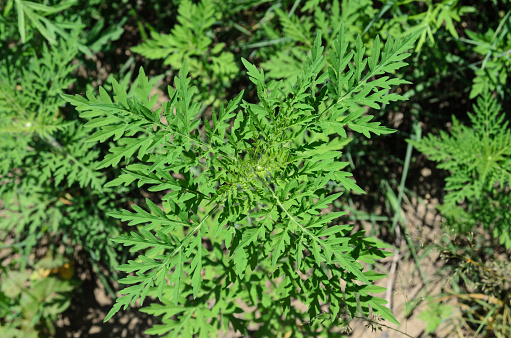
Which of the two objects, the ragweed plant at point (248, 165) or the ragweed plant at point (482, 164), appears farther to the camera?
the ragweed plant at point (482, 164)

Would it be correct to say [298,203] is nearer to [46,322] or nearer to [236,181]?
[236,181]

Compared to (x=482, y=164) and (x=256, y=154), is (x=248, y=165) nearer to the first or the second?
(x=256, y=154)

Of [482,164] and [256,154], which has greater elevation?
[256,154]

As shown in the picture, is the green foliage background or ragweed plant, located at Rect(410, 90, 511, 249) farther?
ragweed plant, located at Rect(410, 90, 511, 249)

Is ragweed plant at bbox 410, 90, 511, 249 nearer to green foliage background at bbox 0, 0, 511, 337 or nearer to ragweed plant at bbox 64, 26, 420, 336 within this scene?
green foliage background at bbox 0, 0, 511, 337

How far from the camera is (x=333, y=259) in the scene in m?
2.05

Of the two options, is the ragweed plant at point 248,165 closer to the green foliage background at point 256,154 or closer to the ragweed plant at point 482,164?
the green foliage background at point 256,154

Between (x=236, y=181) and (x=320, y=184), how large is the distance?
0.41 metres

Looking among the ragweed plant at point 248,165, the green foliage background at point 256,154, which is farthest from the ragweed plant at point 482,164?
the ragweed plant at point 248,165

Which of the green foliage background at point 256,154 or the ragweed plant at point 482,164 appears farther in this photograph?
the ragweed plant at point 482,164

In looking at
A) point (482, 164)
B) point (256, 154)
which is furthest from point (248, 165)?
point (482, 164)

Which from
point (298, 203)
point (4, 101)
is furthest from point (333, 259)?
point (4, 101)

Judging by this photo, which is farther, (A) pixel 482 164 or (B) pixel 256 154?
(A) pixel 482 164

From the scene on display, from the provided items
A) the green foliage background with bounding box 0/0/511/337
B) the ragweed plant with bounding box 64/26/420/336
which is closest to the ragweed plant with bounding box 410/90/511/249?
the green foliage background with bounding box 0/0/511/337
